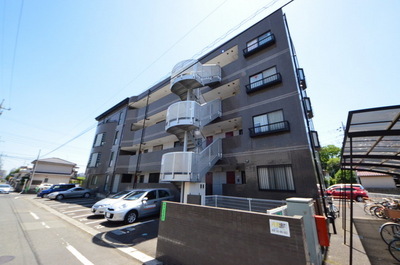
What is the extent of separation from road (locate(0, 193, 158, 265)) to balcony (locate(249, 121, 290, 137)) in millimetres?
6993

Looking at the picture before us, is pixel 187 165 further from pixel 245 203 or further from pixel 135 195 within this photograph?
pixel 135 195

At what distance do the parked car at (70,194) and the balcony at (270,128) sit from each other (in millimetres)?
20075

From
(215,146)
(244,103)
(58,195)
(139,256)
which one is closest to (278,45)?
(244,103)

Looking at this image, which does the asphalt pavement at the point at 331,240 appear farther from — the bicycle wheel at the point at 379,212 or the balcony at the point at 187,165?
the balcony at the point at 187,165

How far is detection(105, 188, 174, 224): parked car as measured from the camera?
7.73 metres

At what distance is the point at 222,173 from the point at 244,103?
5109 millimetres

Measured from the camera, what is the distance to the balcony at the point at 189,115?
997 centimetres

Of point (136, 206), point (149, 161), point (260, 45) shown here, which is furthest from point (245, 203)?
point (149, 161)

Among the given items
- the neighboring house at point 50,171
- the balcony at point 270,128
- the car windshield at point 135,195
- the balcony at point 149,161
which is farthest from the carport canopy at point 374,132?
the neighboring house at point 50,171

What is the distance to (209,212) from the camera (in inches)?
148

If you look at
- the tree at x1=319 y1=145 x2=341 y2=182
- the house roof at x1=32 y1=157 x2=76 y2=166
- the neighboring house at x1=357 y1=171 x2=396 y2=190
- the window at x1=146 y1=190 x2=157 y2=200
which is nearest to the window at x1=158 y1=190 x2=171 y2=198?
the window at x1=146 y1=190 x2=157 y2=200

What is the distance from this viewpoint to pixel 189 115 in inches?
394

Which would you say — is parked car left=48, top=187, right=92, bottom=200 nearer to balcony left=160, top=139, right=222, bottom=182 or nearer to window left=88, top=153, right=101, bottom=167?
window left=88, top=153, right=101, bottom=167

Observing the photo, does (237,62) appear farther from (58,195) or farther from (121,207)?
(58,195)
